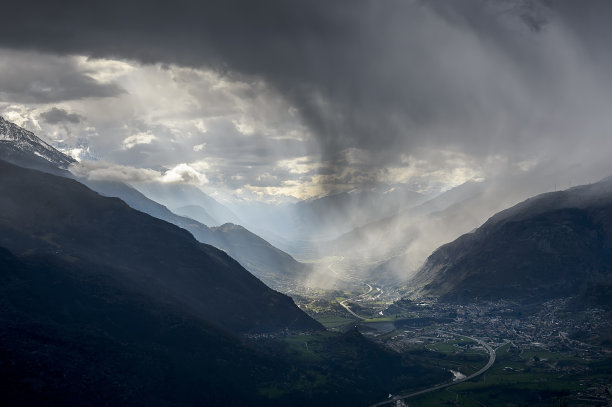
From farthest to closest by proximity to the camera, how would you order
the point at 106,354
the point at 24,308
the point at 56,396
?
1. the point at 24,308
2. the point at 106,354
3. the point at 56,396

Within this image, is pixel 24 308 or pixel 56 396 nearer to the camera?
pixel 56 396

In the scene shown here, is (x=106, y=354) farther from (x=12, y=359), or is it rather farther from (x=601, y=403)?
(x=601, y=403)

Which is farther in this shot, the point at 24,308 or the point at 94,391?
the point at 24,308

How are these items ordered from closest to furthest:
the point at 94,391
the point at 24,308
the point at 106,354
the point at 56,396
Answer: the point at 56,396 → the point at 94,391 → the point at 106,354 → the point at 24,308

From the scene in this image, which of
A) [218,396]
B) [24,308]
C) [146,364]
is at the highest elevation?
[24,308]

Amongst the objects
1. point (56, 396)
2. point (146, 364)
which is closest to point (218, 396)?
point (146, 364)

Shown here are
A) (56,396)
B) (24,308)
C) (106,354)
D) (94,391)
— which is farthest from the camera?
A: (24,308)

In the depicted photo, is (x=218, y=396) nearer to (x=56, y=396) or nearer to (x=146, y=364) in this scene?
(x=146, y=364)

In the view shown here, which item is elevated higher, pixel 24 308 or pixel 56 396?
pixel 24 308

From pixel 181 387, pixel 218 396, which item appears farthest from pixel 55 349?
pixel 218 396
